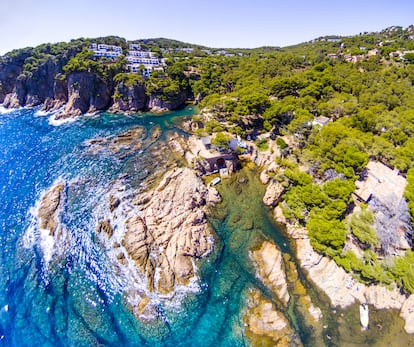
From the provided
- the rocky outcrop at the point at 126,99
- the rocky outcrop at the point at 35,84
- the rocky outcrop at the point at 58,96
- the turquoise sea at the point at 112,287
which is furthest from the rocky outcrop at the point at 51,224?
the rocky outcrop at the point at 35,84

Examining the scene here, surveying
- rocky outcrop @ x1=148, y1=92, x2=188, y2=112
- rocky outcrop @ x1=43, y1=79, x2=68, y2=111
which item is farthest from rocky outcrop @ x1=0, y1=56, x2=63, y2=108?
rocky outcrop @ x1=148, y1=92, x2=188, y2=112

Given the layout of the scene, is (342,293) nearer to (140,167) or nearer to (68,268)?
→ (68,268)

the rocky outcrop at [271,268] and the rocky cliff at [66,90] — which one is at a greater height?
the rocky cliff at [66,90]

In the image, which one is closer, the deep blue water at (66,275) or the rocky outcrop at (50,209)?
the deep blue water at (66,275)

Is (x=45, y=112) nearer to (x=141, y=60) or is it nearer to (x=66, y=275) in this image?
(x=141, y=60)

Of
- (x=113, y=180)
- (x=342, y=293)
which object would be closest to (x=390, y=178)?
(x=342, y=293)

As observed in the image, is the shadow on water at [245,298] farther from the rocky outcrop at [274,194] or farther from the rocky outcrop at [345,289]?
the rocky outcrop at [274,194]

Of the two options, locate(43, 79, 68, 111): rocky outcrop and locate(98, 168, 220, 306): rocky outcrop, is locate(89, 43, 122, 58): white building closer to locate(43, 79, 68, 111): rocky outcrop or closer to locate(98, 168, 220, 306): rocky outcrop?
locate(43, 79, 68, 111): rocky outcrop
